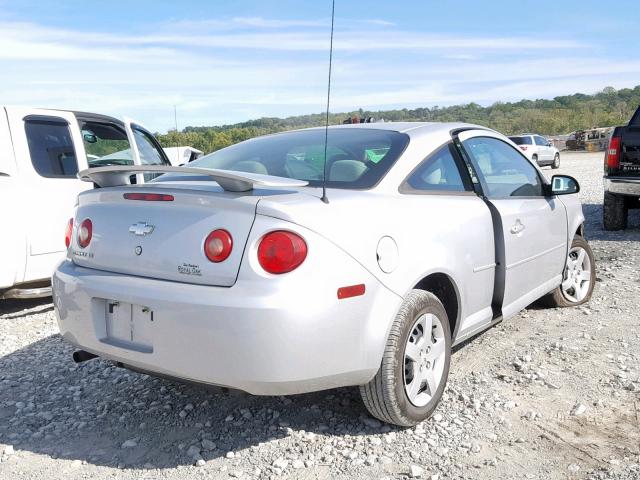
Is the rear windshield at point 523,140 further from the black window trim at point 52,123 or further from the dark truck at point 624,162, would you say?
the black window trim at point 52,123

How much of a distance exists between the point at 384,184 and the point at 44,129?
→ 3.81 meters

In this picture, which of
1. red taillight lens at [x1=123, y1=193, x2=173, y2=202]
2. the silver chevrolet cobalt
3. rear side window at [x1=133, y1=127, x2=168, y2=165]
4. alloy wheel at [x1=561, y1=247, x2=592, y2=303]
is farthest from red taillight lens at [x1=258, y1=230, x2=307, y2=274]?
rear side window at [x1=133, y1=127, x2=168, y2=165]

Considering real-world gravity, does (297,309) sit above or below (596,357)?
above

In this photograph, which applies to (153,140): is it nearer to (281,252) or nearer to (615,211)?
(281,252)

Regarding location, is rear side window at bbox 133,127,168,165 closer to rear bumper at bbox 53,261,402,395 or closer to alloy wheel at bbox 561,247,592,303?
rear bumper at bbox 53,261,402,395

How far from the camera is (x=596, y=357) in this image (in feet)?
13.0

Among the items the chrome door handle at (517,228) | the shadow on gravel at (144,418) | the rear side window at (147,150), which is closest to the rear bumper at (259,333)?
the shadow on gravel at (144,418)

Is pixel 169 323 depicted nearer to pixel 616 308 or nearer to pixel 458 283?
pixel 458 283

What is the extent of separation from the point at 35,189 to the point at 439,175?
11.7ft

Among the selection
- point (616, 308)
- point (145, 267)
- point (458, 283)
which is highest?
point (145, 267)

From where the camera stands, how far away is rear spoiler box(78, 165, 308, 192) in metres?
2.62

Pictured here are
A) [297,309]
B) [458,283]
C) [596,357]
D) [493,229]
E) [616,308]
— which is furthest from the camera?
[616,308]

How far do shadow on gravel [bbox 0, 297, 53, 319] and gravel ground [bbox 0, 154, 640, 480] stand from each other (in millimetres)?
1288

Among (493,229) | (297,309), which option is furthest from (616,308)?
(297,309)
